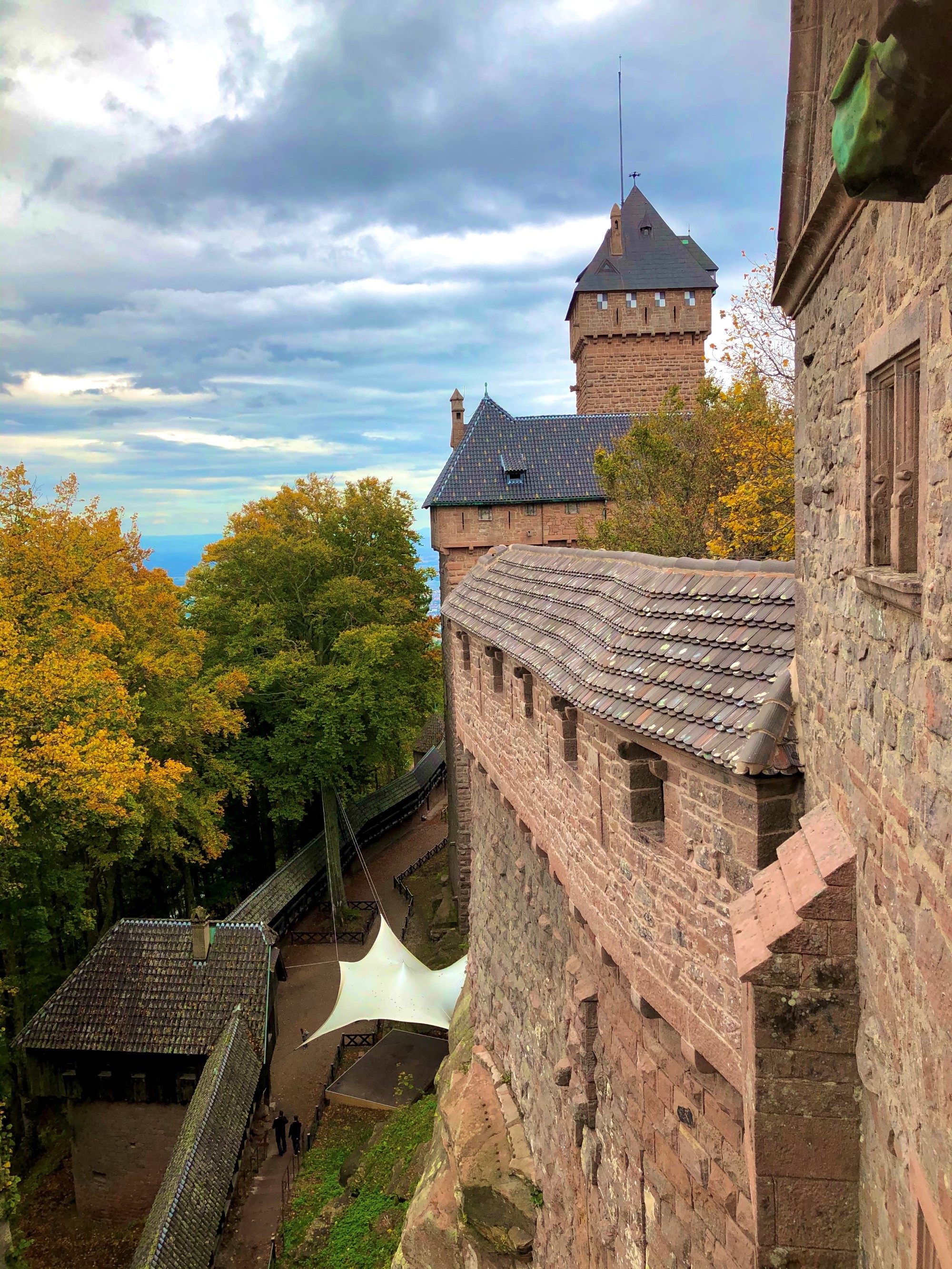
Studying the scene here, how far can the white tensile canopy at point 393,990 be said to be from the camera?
16.7 m

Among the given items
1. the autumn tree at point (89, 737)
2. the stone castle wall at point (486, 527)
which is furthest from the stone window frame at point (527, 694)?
the stone castle wall at point (486, 527)

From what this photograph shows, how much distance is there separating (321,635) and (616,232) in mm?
16590

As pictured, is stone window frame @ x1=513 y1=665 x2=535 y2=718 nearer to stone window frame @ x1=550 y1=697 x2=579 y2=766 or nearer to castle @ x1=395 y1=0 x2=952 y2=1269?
castle @ x1=395 y1=0 x2=952 y2=1269

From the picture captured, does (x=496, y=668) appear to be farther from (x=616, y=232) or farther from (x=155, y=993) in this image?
(x=616, y=232)

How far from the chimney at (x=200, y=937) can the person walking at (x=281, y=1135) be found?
131 inches

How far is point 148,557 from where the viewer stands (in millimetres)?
22781

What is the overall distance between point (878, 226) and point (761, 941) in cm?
269

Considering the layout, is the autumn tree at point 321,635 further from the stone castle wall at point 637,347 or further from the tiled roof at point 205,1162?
the tiled roof at point 205,1162

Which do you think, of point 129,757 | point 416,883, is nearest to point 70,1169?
point 129,757

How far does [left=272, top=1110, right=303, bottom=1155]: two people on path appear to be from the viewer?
52.9 ft

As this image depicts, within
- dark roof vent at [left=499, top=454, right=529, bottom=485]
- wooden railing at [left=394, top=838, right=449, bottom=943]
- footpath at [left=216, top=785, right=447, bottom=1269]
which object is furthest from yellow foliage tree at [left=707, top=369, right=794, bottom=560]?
wooden railing at [left=394, top=838, right=449, bottom=943]

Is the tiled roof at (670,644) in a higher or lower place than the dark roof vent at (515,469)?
lower

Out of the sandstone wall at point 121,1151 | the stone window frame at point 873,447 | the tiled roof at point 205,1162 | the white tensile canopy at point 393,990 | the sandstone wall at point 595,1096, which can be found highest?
the stone window frame at point 873,447

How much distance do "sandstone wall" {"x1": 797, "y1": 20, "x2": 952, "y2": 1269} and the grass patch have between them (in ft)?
39.7
